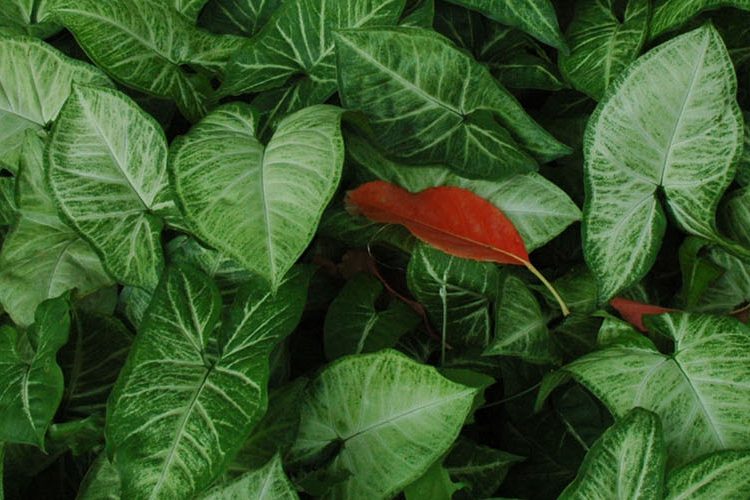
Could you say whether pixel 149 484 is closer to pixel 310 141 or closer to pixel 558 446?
pixel 310 141

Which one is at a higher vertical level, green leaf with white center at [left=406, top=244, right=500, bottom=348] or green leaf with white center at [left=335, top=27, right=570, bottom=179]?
green leaf with white center at [left=335, top=27, right=570, bottom=179]

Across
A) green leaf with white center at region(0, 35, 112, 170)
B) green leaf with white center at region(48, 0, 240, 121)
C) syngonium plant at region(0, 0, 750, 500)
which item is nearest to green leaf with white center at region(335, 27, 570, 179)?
syngonium plant at region(0, 0, 750, 500)

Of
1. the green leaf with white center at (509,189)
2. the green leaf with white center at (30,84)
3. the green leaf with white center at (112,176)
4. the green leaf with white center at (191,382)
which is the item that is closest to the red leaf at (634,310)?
the green leaf with white center at (509,189)

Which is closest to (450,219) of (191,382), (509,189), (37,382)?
(509,189)

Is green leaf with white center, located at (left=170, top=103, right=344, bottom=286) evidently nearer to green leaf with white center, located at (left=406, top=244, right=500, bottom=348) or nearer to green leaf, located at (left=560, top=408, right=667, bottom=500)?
green leaf with white center, located at (left=406, top=244, right=500, bottom=348)

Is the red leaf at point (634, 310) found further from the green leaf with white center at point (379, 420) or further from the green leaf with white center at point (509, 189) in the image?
the green leaf with white center at point (379, 420)

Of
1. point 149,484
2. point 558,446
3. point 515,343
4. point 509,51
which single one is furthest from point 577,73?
point 149,484
